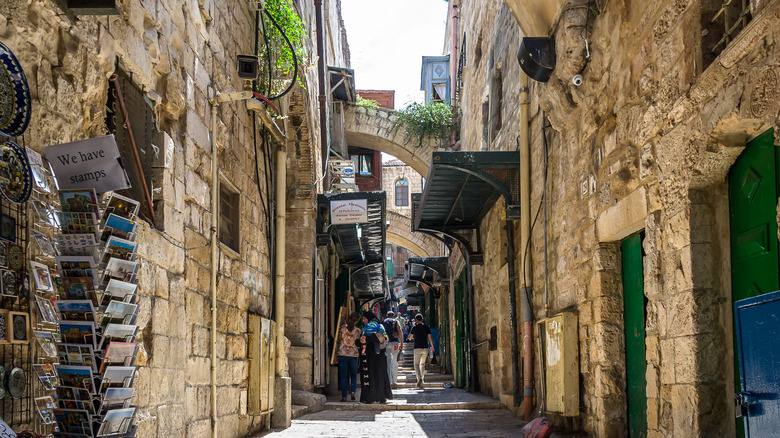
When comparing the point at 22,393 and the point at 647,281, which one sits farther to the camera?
the point at 647,281

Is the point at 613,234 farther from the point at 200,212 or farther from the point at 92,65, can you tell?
the point at 92,65

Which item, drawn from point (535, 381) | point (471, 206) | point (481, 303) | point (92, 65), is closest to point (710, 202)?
Result: point (92, 65)

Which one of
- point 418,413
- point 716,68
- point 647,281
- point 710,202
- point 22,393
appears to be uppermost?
point 716,68

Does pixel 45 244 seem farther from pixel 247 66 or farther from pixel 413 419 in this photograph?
pixel 413 419

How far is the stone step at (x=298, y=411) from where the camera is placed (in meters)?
8.27

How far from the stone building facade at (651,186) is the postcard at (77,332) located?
9.05ft

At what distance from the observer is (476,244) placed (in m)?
12.4

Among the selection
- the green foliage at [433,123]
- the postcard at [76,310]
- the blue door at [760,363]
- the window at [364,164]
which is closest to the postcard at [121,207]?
the postcard at [76,310]

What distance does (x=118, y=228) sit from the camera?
288cm

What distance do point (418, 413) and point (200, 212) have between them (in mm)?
5188

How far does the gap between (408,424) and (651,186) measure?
443cm

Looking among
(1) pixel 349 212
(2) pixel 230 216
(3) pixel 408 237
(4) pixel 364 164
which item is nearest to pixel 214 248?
(2) pixel 230 216

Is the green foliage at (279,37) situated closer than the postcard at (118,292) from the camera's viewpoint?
No

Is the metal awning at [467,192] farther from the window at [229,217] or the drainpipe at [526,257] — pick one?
the window at [229,217]
